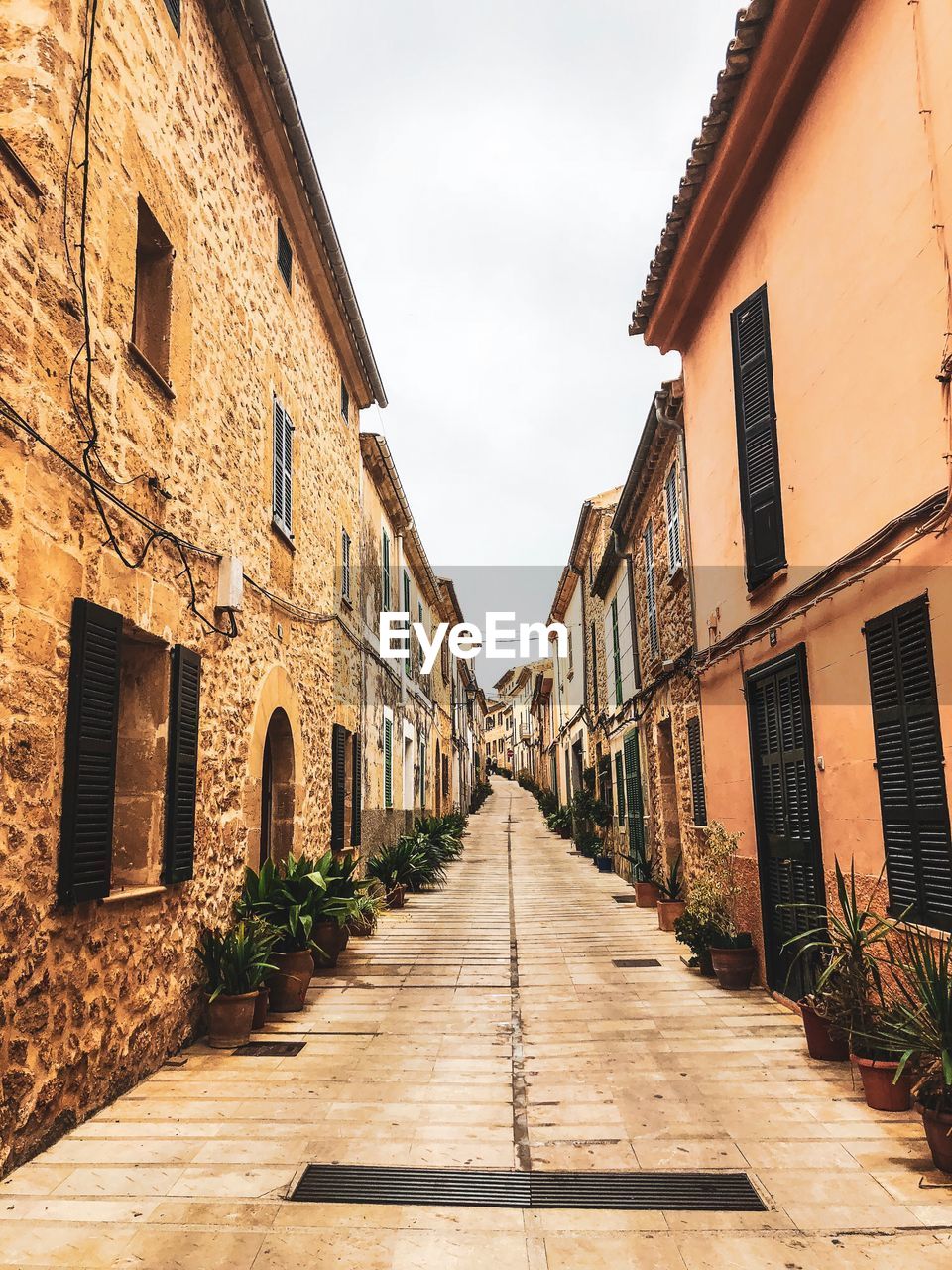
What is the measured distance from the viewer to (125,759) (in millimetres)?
5527

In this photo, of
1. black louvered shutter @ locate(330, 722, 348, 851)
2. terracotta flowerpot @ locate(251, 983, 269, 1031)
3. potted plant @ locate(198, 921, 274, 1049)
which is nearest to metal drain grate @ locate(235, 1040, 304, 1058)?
potted plant @ locate(198, 921, 274, 1049)

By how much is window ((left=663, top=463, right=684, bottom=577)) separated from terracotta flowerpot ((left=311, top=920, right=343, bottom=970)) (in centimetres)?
544

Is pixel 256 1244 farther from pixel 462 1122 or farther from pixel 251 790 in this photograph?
pixel 251 790

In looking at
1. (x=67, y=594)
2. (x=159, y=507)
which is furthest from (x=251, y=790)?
(x=67, y=594)

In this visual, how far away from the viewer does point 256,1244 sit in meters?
3.28

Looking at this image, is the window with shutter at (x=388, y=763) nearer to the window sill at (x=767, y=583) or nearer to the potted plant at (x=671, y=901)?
the potted plant at (x=671, y=901)

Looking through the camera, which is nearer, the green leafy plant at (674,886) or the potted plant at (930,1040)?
the potted plant at (930,1040)

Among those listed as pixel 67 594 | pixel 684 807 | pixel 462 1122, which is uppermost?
pixel 67 594

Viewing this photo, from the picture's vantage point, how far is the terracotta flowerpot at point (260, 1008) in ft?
20.1

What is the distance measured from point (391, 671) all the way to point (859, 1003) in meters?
12.2

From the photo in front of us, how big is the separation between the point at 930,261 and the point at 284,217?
22.3ft

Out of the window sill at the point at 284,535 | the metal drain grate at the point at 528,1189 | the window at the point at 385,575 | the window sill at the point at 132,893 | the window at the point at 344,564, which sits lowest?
the metal drain grate at the point at 528,1189

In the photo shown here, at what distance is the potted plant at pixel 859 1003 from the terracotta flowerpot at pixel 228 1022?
3575 millimetres

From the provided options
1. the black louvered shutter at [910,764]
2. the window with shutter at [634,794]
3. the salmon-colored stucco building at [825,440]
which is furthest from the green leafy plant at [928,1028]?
the window with shutter at [634,794]
